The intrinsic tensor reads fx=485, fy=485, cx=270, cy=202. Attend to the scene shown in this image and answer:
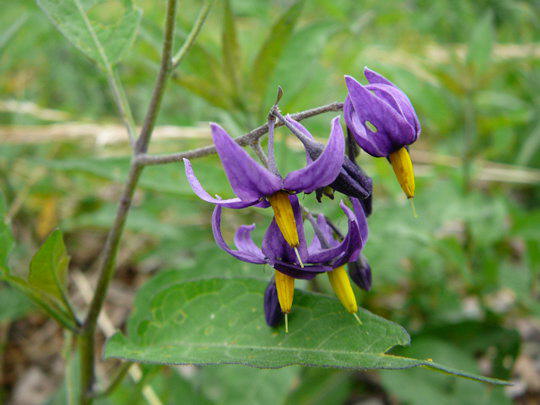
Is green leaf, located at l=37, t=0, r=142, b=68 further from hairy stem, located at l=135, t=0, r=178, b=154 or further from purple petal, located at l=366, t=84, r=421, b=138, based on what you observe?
purple petal, located at l=366, t=84, r=421, b=138

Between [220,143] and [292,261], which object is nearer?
[220,143]

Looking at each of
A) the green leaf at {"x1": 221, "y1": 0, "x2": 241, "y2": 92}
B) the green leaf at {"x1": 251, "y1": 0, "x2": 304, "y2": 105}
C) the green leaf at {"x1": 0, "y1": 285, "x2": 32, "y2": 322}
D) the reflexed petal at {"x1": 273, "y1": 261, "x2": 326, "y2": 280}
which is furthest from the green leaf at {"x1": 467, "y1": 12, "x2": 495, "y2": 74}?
the green leaf at {"x1": 0, "y1": 285, "x2": 32, "y2": 322}

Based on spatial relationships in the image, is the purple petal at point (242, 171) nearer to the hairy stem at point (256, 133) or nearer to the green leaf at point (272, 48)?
the hairy stem at point (256, 133)

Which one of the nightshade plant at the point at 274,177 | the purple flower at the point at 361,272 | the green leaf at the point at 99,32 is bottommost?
the purple flower at the point at 361,272

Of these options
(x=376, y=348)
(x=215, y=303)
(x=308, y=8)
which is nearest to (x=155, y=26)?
(x=215, y=303)

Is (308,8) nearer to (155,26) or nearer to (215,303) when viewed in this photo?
(155,26)

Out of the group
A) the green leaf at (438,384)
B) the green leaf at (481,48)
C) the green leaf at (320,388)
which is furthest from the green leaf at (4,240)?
the green leaf at (481,48)
